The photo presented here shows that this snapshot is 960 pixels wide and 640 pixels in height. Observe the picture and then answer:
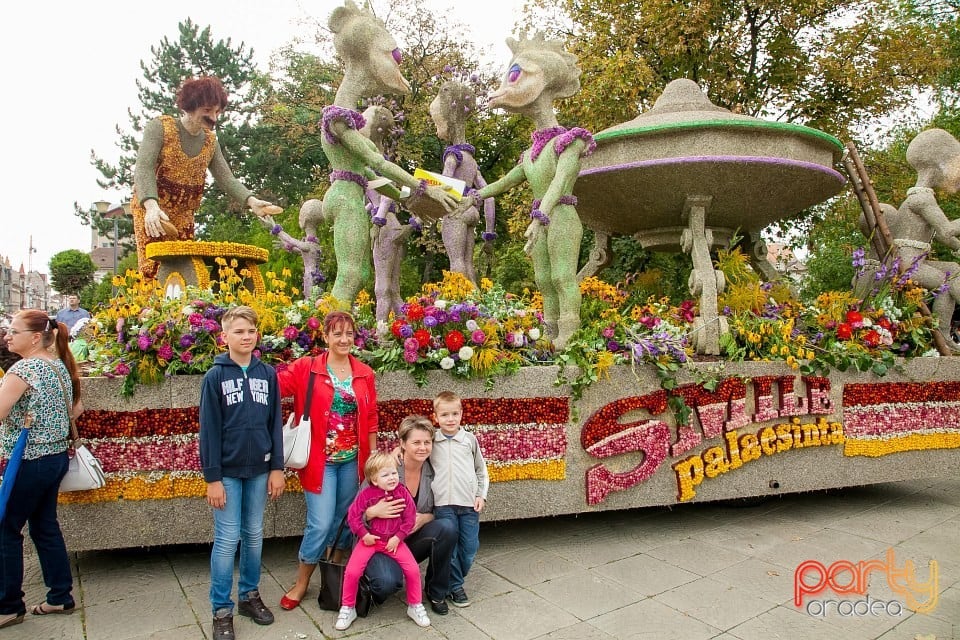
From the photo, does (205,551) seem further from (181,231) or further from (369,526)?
(181,231)

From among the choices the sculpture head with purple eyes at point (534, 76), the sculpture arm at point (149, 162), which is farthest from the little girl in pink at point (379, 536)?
the sculpture arm at point (149, 162)

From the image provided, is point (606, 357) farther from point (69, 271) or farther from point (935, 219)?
point (69, 271)

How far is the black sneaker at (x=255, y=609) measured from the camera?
2873mm

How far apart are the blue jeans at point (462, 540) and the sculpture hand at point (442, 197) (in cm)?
215

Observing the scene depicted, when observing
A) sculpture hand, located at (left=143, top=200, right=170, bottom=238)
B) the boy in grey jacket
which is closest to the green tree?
sculpture hand, located at (left=143, top=200, right=170, bottom=238)

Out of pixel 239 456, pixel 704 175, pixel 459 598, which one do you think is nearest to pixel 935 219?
pixel 704 175

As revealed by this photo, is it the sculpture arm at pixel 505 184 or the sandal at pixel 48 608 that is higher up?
the sculpture arm at pixel 505 184

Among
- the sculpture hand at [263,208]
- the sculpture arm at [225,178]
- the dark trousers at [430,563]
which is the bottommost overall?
the dark trousers at [430,563]

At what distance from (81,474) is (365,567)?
1436 millimetres

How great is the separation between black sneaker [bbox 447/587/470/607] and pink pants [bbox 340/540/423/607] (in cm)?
24

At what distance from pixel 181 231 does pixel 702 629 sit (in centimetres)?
472

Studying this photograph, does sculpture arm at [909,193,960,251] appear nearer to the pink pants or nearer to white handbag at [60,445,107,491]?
the pink pants

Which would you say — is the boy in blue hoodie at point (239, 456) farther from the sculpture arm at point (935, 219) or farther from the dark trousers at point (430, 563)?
the sculpture arm at point (935, 219)

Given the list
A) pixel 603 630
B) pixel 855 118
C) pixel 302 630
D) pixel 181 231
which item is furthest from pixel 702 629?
pixel 855 118
